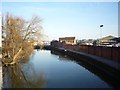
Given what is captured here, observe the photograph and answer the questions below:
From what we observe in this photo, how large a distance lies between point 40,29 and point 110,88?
1744 cm

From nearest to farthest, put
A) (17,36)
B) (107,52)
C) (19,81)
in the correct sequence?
(19,81)
(107,52)
(17,36)

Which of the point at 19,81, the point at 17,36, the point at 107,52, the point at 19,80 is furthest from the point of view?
the point at 17,36

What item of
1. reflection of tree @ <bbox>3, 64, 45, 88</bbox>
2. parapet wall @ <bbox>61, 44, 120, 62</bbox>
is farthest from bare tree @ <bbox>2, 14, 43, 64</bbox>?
parapet wall @ <bbox>61, 44, 120, 62</bbox>

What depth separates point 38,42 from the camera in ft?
109

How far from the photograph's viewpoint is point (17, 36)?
29.3m

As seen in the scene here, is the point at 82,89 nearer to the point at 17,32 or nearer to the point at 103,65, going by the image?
the point at 103,65

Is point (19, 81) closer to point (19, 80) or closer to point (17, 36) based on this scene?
point (19, 80)

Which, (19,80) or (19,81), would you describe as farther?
(19,80)

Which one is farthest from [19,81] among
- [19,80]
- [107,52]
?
[107,52]

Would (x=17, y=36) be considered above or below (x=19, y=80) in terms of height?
above

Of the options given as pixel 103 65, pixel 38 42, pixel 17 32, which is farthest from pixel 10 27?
pixel 103 65

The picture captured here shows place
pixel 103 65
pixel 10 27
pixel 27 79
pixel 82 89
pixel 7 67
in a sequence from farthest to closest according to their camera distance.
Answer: pixel 10 27, pixel 7 67, pixel 103 65, pixel 27 79, pixel 82 89

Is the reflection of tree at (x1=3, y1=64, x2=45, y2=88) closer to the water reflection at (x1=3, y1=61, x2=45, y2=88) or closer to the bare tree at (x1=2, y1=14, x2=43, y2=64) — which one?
the water reflection at (x1=3, y1=61, x2=45, y2=88)

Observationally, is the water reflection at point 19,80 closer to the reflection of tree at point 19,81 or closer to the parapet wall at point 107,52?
the reflection of tree at point 19,81
